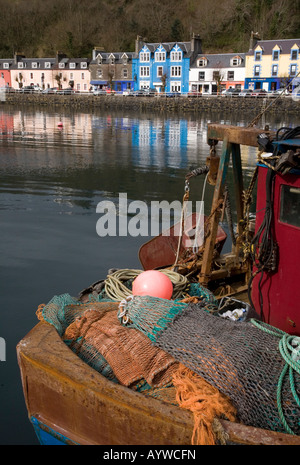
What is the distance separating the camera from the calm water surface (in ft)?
27.6

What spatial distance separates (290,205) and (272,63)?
7464 cm

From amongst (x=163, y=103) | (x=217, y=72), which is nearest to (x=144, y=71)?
(x=217, y=72)

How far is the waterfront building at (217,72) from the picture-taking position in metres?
74.4

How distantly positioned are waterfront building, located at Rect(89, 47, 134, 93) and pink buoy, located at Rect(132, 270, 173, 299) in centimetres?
8215

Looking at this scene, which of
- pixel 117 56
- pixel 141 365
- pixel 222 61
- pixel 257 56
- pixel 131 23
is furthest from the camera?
pixel 131 23

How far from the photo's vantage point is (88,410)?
3.76 meters

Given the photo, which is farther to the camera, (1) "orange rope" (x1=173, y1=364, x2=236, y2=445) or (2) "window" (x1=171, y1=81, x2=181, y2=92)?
(2) "window" (x1=171, y1=81, x2=181, y2=92)

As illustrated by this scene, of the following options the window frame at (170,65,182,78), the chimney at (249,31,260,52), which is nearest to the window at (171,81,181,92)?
the window frame at (170,65,182,78)

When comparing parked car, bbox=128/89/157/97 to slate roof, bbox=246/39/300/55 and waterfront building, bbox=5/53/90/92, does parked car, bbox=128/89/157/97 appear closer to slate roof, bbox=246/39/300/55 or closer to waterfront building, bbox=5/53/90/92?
slate roof, bbox=246/39/300/55

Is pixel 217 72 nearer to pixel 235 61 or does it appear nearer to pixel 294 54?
pixel 235 61

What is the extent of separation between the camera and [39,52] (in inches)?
4830

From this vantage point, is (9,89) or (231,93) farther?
(9,89)

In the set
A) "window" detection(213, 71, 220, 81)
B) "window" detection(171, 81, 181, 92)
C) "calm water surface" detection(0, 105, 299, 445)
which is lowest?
"calm water surface" detection(0, 105, 299, 445)

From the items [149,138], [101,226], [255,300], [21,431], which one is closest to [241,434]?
[255,300]
